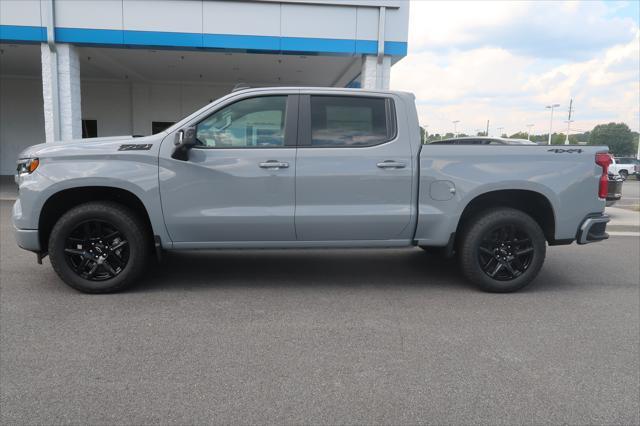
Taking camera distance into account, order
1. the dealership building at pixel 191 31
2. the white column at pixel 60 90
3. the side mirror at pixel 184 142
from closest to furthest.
→ the side mirror at pixel 184 142
the dealership building at pixel 191 31
the white column at pixel 60 90

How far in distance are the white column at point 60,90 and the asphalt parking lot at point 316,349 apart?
878 cm

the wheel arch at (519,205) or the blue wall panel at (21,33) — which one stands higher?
the blue wall panel at (21,33)

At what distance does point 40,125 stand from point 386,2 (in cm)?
1769

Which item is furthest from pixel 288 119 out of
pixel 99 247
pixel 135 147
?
pixel 99 247

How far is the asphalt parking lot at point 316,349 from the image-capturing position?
2.88 m

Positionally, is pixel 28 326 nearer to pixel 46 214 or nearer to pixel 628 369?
pixel 46 214

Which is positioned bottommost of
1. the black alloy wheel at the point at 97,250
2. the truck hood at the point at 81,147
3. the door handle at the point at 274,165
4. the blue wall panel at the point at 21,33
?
the black alloy wheel at the point at 97,250

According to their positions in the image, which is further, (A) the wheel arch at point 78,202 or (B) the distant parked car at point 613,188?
(B) the distant parked car at point 613,188

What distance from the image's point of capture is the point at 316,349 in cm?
368

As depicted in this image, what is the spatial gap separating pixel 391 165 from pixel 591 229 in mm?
2258

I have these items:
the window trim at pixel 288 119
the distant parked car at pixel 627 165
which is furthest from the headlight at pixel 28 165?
the distant parked car at pixel 627 165

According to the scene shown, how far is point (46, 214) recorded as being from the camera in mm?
4875

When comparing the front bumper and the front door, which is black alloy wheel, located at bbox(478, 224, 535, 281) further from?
the front bumper

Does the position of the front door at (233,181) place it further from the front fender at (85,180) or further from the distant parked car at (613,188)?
the distant parked car at (613,188)
